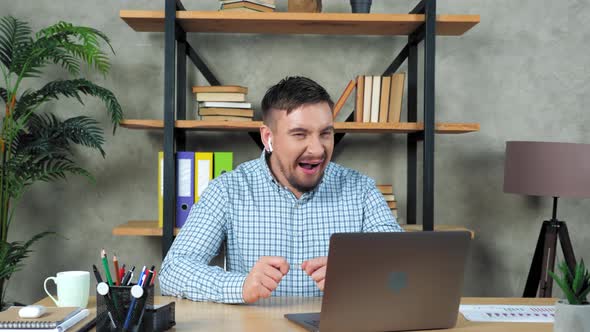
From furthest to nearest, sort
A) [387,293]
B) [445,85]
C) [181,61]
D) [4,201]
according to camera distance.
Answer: [445,85]
[181,61]
[4,201]
[387,293]

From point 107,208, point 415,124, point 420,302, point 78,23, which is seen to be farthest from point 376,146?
point 420,302

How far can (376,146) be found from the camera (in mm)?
3545

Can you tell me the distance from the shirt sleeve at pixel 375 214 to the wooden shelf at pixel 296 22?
1.03 meters

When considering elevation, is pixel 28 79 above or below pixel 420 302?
above

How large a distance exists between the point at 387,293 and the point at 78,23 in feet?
8.71

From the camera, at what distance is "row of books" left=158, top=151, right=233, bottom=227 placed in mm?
3059

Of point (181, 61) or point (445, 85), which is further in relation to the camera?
point (445, 85)

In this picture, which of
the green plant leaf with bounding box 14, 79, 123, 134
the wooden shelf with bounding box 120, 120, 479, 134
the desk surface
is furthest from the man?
the green plant leaf with bounding box 14, 79, 123, 134

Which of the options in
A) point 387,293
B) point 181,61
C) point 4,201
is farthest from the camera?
point 181,61

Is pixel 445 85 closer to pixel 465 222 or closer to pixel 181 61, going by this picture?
pixel 465 222

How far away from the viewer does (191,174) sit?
10.1 ft

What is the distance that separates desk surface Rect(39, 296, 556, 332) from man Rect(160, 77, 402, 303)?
12.1 inches

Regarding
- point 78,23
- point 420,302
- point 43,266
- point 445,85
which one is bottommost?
point 43,266

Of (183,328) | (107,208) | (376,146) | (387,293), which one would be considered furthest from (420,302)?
(107,208)
